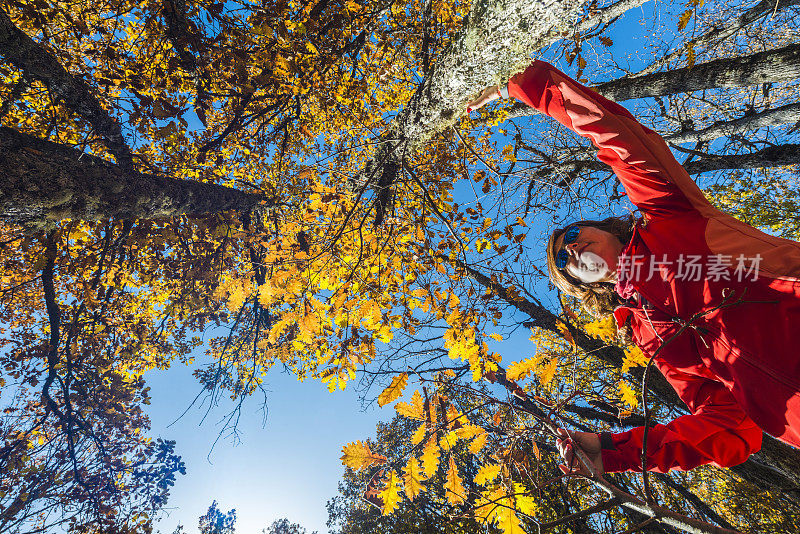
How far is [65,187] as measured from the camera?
8.70 ft

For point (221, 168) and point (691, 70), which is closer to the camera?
point (691, 70)

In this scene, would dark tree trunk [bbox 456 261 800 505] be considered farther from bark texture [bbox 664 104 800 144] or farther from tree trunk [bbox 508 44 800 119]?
bark texture [bbox 664 104 800 144]

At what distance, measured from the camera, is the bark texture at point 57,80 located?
8.47ft

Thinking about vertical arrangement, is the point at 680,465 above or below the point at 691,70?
below

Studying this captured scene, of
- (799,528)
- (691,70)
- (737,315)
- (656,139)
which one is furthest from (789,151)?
(799,528)

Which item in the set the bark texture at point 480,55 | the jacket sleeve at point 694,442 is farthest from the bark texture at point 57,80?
the jacket sleeve at point 694,442

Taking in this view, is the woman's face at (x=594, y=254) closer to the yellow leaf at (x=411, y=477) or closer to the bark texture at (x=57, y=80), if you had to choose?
the yellow leaf at (x=411, y=477)

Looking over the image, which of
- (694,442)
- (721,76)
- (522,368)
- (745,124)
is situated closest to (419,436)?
(522,368)

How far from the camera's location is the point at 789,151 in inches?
143

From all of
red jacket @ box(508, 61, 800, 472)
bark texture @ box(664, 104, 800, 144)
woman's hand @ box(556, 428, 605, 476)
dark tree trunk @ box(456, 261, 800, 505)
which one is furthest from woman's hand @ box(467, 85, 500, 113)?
bark texture @ box(664, 104, 800, 144)

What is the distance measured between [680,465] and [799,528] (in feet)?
23.7

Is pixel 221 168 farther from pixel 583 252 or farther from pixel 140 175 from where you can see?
pixel 583 252

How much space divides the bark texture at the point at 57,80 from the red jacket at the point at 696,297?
4.19 metres

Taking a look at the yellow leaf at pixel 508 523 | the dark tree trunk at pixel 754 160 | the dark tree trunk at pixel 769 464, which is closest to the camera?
the yellow leaf at pixel 508 523
